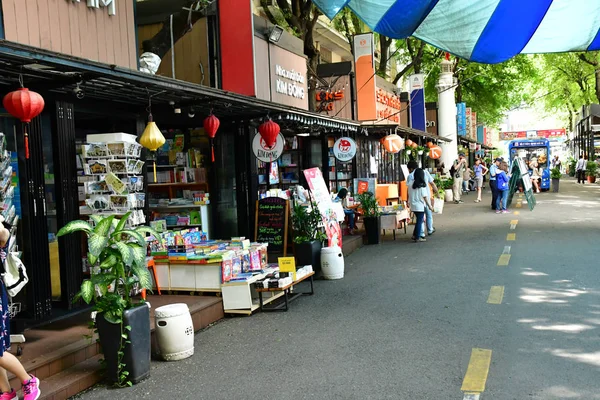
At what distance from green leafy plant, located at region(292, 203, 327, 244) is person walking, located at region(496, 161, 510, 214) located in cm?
1136

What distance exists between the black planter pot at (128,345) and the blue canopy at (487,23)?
535 cm

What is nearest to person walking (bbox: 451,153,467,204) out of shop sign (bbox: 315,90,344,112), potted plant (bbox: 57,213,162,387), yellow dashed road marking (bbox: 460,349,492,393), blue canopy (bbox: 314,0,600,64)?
shop sign (bbox: 315,90,344,112)

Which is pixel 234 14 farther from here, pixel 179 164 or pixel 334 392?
pixel 334 392

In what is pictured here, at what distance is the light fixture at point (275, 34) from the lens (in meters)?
13.4

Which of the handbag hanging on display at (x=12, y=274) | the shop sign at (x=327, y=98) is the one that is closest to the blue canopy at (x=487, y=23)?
the handbag hanging on display at (x=12, y=274)

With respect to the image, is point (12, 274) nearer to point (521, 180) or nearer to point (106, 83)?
point (106, 83)

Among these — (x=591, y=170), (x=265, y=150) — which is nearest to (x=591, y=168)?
(x=591, y=170)

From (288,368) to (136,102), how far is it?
4980mm

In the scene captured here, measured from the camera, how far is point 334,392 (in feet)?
17.5

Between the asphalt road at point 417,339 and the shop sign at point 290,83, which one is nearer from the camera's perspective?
the asphalt road at point 417,339

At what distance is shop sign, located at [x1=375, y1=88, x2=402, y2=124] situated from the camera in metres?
21.6

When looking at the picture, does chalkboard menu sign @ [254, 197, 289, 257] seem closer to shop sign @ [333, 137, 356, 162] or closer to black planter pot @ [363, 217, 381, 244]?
black planter pot @ [363, 217, 381, 244]

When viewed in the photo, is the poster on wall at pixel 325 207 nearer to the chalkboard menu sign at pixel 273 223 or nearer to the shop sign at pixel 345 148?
the chalkboard menu sign at pixel 273 223

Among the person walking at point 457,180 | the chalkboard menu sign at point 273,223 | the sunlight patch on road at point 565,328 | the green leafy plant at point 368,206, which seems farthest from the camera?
the person walking at point 457,180
